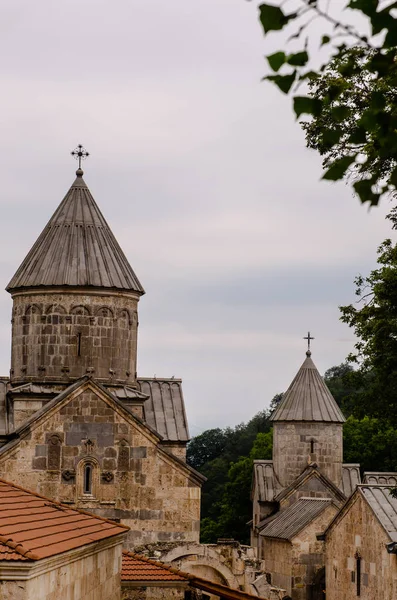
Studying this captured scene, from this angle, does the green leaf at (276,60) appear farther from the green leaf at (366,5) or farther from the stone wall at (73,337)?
the stone wall at (73,337)

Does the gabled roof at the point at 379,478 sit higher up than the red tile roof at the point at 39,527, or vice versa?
the gabled roof at the point at 379,478

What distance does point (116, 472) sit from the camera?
84.2 feet

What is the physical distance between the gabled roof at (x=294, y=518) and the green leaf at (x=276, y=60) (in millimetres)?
34890

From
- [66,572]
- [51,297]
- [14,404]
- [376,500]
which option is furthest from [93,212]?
[66,572]

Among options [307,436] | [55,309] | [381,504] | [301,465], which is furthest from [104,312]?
[301,465]

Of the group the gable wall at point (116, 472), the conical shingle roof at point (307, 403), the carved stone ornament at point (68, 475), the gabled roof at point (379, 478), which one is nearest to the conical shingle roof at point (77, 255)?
the gable wall at point (116, 472)

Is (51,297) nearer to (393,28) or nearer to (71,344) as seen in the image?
(71,344)

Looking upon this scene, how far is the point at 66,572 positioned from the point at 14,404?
15295 millimetres

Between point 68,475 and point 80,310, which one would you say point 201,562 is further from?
point 80,310

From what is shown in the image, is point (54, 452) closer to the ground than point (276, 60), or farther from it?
closer to the ground

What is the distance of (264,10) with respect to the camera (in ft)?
17.6

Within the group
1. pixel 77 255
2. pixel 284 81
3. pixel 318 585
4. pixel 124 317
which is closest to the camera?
pixel 284 81

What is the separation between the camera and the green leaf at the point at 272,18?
17.6 feet

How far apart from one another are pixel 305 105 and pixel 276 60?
0.29m
